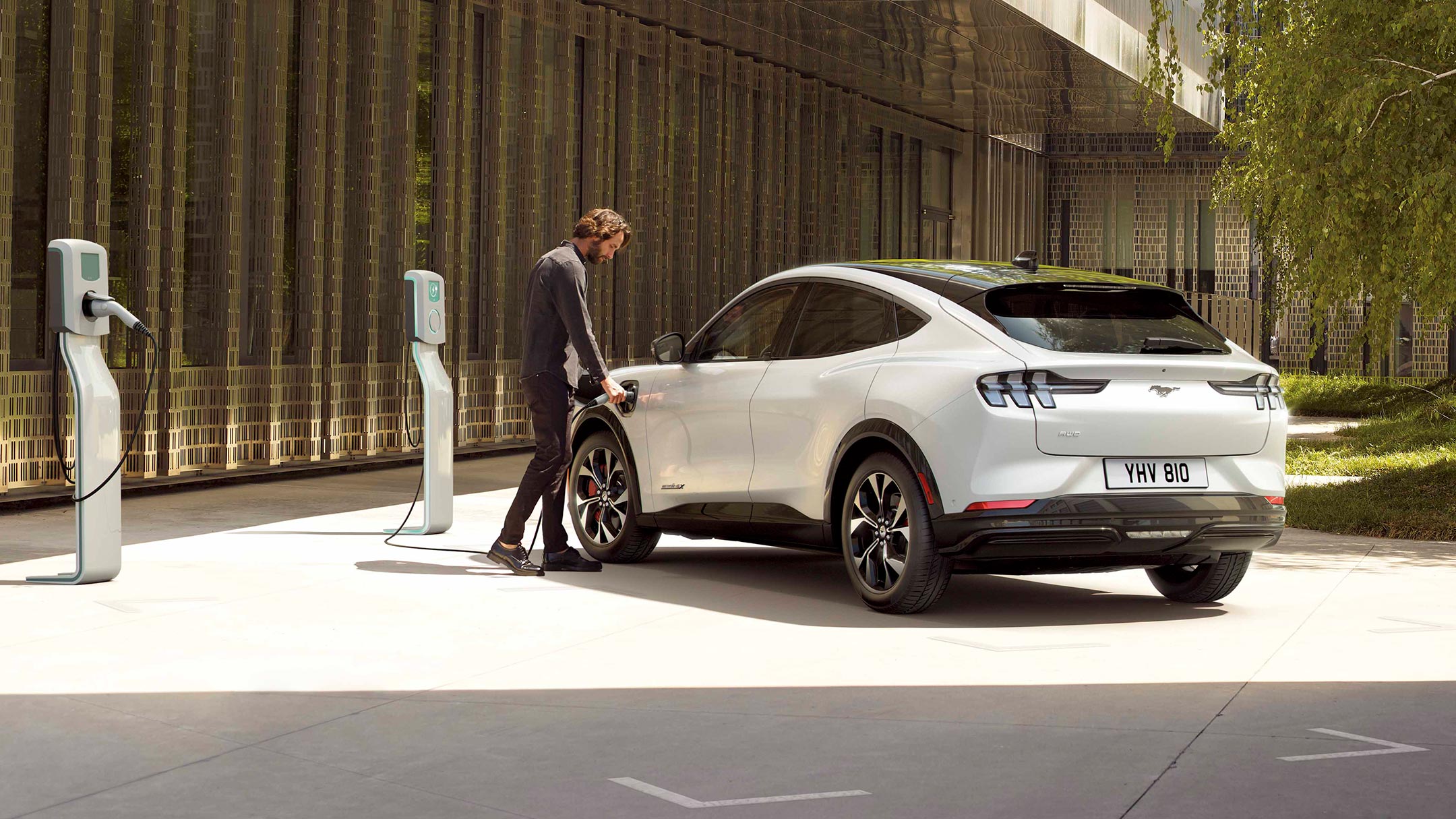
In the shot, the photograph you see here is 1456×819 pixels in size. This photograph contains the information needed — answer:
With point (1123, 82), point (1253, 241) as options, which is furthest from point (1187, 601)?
point (1253, 241)

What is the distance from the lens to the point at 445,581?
8.56 meters

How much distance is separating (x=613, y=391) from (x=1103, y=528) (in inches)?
107

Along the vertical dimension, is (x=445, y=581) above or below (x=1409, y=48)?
below

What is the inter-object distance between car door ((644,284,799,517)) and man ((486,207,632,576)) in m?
0.34

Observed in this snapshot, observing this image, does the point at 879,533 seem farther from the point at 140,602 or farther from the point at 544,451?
the point at 140,602

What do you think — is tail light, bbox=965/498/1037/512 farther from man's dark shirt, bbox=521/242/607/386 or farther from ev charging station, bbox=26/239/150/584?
ev charging station, bbox=26/239/150/584

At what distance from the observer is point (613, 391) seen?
8734mm

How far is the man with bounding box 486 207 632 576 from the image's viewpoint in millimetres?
8875

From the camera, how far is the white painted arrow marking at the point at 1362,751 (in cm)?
505

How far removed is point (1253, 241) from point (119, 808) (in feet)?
109

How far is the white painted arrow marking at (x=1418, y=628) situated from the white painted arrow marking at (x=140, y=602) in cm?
520

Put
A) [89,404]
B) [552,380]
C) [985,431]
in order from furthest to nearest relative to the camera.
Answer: [552,380], [89,404], [985,431]

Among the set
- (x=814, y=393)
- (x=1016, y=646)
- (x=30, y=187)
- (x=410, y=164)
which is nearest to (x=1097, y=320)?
(x=814, y=393)

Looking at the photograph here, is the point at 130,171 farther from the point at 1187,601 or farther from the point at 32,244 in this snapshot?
the point at 1187,601
